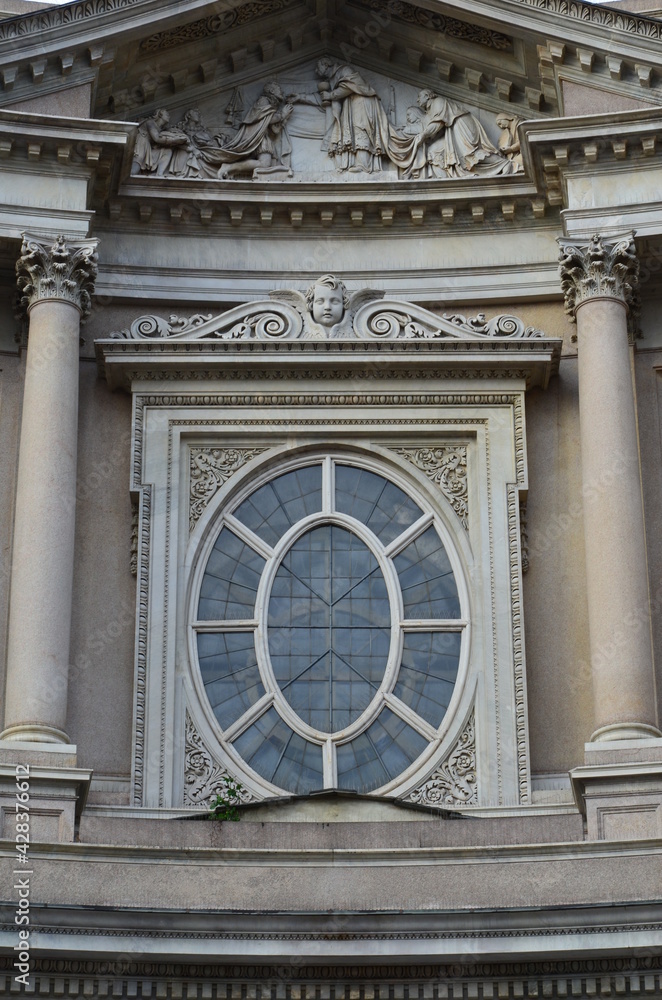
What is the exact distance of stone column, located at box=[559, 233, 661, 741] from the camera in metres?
21.8

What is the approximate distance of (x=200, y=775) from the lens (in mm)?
22656

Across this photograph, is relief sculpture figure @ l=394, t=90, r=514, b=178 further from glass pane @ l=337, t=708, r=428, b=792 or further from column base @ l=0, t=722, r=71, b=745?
column base @ l=0, t=722, r=71, b=745

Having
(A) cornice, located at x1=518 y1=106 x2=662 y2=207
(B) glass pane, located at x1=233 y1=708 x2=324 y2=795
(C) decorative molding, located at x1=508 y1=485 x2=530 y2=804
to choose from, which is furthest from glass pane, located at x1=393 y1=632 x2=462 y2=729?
(A) cornice, located at x1=518 y1=106 x2=662 y2=207

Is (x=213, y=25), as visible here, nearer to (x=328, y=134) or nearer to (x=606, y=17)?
(x=328, y=134)

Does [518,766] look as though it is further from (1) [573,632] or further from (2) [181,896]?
(2) [181,896]

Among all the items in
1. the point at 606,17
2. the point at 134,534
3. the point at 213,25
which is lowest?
the point at 134,534

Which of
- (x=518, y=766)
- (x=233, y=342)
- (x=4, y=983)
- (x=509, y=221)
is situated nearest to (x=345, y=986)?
(x=4, y=983)

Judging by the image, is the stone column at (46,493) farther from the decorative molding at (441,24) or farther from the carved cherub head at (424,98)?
the decorative molding at (441,24)

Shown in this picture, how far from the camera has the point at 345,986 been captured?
60.8 feet

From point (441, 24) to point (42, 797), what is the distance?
9851mm

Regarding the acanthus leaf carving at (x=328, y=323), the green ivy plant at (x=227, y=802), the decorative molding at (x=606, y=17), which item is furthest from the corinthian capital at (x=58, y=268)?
the decorative molding at (x=606, y=17)

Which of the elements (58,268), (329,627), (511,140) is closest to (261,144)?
(511,140)

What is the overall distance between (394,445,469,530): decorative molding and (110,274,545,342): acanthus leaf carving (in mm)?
1166

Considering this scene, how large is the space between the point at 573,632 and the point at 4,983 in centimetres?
738
